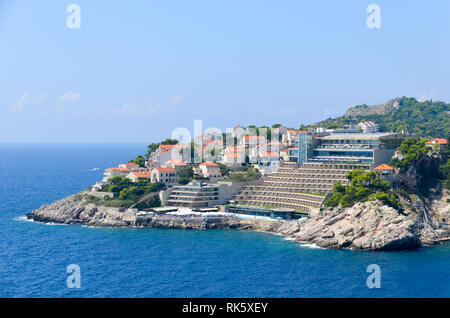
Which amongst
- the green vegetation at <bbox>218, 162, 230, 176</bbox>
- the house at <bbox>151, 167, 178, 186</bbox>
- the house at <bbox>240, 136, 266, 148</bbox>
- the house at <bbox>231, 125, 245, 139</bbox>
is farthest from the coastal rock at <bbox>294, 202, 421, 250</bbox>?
the house at <bbox>231, 125, 245, 139</bbox>

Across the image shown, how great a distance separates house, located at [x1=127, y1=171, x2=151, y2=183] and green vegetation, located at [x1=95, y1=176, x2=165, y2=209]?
962mm

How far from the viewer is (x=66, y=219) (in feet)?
223

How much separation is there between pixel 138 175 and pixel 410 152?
37.2 metres

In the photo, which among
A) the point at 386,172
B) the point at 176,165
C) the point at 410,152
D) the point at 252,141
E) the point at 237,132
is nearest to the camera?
the point at 386,172

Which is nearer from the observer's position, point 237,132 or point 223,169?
point 223,169

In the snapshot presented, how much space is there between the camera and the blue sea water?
37500 millimetres

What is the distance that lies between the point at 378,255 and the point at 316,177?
21.8 m

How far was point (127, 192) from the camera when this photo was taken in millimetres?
72688

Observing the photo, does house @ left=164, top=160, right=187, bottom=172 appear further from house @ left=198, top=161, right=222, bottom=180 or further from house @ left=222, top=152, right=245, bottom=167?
house @ left=222, top=152, right=245, bottom=167

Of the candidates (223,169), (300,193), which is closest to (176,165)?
(223,169)

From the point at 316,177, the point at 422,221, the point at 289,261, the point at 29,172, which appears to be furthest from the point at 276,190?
the point at 29,172

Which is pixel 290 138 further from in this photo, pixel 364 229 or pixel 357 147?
pixel 364 229

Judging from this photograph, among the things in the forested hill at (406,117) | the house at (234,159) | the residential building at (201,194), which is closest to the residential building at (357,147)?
the residential building at (201,194)
